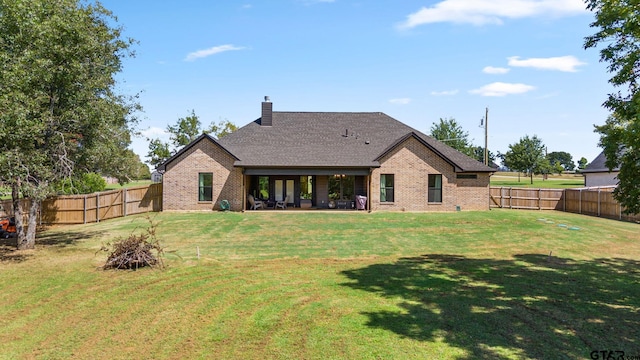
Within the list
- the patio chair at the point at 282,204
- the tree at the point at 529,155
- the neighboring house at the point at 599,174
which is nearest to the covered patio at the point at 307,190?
the patio chair at the point at 282,204

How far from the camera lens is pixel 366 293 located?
936 centimetres

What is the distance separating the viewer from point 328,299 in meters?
8.91

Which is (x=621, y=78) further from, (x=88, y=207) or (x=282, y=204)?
(x=88, y=207)

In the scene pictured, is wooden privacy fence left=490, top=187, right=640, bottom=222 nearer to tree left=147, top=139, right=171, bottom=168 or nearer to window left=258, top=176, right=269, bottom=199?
window left=258, top=176, right=269, bottom=199

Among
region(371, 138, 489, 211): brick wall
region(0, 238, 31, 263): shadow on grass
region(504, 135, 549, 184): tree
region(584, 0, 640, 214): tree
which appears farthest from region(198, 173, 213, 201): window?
region(504, 135, 549, 184): tree

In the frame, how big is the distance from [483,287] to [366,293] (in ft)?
10.5

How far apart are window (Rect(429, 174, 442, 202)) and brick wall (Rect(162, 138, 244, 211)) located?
42.4 feet

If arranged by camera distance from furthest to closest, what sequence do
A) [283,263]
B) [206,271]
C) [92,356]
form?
[283,263] → [206,271] → [92,356]

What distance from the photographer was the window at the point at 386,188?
26.0m

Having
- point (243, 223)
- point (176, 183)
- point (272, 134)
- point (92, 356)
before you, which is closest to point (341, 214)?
point (243, 223)

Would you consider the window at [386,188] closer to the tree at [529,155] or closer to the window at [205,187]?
the window at [205,187]

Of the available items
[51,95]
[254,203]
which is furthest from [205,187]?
[51,95]

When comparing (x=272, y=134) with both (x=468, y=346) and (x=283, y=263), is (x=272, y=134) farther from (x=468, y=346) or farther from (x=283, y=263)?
(x=468, y=346)

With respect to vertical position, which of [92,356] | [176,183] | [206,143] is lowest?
[92,356]
